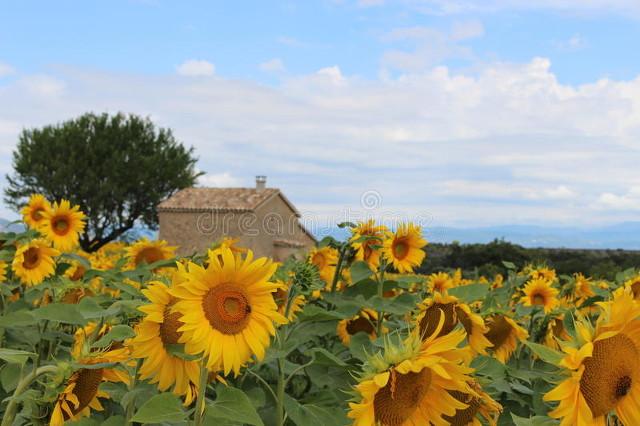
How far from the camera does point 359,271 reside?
10.5 feet

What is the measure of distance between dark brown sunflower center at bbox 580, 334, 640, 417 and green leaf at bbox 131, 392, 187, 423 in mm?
991

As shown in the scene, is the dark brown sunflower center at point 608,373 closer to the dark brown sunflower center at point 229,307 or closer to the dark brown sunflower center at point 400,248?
the dark brown sunflower center at point 229,307

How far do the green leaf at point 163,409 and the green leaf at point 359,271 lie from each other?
5.12ft

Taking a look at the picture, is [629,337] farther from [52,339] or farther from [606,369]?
[52,339]

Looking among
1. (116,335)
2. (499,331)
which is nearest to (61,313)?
(116,335)

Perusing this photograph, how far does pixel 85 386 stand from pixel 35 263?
2450 mm

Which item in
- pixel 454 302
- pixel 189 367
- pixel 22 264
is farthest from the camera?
pixel 22 264

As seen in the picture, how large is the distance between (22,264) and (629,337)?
11.5 ft

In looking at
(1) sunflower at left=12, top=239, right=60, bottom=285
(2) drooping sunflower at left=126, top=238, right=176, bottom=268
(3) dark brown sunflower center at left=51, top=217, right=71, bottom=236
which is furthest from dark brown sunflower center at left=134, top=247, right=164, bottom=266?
(3) dark brown sunflower center at left=51, top=217, right=71, bottom=236

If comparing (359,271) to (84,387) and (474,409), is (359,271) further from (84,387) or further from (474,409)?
(84,387)

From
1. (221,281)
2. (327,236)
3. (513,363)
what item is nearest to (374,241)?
(327,236)

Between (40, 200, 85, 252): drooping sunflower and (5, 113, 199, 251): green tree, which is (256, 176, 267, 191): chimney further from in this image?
(40, 200, 85, 252): drooping sunflower

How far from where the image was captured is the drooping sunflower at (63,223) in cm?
550

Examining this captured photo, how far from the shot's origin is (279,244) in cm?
3462
